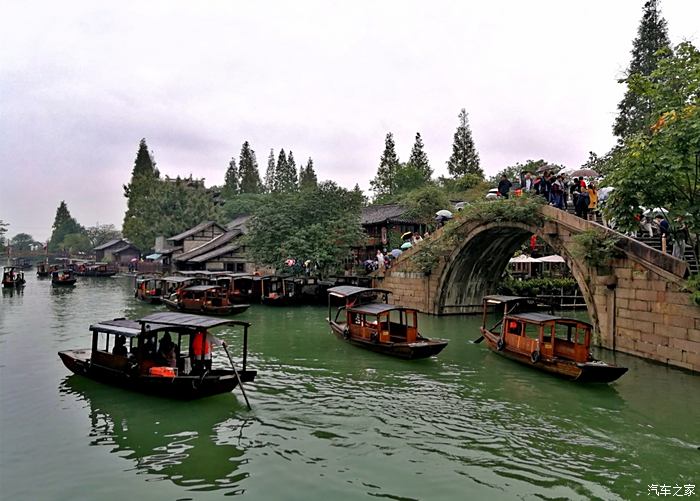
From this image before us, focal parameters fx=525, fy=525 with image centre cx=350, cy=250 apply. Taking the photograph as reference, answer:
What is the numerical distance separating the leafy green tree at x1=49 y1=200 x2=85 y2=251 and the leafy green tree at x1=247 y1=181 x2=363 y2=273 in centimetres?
6910

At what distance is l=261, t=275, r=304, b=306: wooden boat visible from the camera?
28594mm

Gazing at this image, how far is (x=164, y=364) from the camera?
11.1m

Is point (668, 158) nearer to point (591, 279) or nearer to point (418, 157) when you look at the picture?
point (591, 279)

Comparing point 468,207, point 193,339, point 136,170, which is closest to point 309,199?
point 468,207

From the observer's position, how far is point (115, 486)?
7.12 meters

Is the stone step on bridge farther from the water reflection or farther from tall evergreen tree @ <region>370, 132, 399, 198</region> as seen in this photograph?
tall evergreen tree @ <region>370, 132, 399, 198</region>

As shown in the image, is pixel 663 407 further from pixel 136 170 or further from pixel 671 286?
pixel 136 170

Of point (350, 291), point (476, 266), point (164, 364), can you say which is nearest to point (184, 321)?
point (164, 364)

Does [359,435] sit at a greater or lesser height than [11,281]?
lesser

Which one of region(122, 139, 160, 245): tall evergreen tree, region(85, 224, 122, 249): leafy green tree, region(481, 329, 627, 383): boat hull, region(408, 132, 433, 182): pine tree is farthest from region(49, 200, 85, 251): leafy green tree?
region(481, 329, 627, 383): boat hull

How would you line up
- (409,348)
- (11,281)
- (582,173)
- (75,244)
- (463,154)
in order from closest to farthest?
(409,348), (582,173), (11,281), (463,154), (75,244)

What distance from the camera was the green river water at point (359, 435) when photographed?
23.6ft

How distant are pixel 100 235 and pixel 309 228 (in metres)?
67.3

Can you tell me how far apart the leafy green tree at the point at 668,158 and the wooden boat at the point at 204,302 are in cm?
1639
